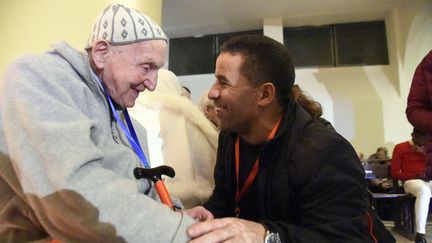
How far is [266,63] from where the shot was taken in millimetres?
1249

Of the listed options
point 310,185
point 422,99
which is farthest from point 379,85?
point 310,185

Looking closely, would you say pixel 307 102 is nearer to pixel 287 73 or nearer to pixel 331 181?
pixel 287 73

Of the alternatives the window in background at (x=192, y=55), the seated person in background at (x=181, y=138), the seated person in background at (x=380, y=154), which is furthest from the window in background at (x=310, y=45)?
the seated person in background at (x=181, y=138)

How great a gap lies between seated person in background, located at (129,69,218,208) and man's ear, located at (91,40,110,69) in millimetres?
604

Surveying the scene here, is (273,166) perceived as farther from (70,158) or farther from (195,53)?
(195,53)

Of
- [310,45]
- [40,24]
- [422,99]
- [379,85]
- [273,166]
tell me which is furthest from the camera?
[310,45]

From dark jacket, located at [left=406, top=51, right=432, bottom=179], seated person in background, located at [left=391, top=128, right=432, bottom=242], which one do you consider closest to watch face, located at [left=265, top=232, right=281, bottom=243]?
dark jacket, located at [left=406, top=51, right=432, bottom=179]

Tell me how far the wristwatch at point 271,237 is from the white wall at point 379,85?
17.3ft

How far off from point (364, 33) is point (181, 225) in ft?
20.9

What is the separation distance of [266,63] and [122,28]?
19.7 inches

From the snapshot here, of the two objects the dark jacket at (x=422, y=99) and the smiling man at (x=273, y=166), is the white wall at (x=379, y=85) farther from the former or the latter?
the smiling man at (x=273, y=166)

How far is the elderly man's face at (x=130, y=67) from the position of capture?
0.97 meters

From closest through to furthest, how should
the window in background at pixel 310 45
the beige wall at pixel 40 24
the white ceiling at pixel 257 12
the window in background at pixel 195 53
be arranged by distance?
1. the beige wall at pixel 40 24
2. the white ceiling at pixel 257 12
3. the window in background at pixel 310 45
4. the window in background at pixel 195 53

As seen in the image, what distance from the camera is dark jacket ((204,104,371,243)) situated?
0.97 meters
